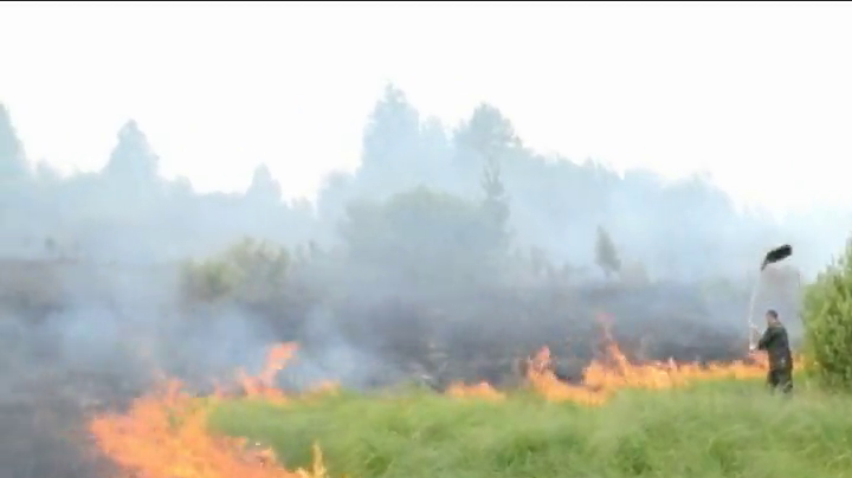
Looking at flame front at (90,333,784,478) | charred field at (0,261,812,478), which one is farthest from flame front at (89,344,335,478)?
charred field at (0,261,812,478)

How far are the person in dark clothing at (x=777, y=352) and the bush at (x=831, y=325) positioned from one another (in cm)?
87

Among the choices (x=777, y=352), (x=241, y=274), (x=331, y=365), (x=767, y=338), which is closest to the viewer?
(x=767, y=338)

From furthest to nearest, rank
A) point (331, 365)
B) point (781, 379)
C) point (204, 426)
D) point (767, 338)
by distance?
point (331, 365) → point (204, 426) → point (781, 379) → point (767, 338)

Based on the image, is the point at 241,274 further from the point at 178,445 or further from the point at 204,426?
the point at 178,445

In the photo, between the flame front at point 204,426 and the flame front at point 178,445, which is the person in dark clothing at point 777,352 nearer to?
the flame front at point 204,426

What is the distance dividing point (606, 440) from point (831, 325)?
5.78 meters

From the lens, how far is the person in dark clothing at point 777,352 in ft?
55.6

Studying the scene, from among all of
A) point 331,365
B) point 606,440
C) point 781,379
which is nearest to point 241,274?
point 331,365

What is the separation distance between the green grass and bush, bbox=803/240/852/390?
1407 mm

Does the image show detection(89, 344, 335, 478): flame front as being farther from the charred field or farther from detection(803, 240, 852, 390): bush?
detection(803, 240, 852, 390): bush

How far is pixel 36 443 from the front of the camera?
17.7 m

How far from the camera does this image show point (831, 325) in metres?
17.6

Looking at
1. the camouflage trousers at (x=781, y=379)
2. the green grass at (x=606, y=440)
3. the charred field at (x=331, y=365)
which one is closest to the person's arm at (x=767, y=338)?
the camouflage trousers at (x=781, y=379)

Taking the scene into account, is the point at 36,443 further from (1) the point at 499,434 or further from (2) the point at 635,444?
(2) the point at 635,444
